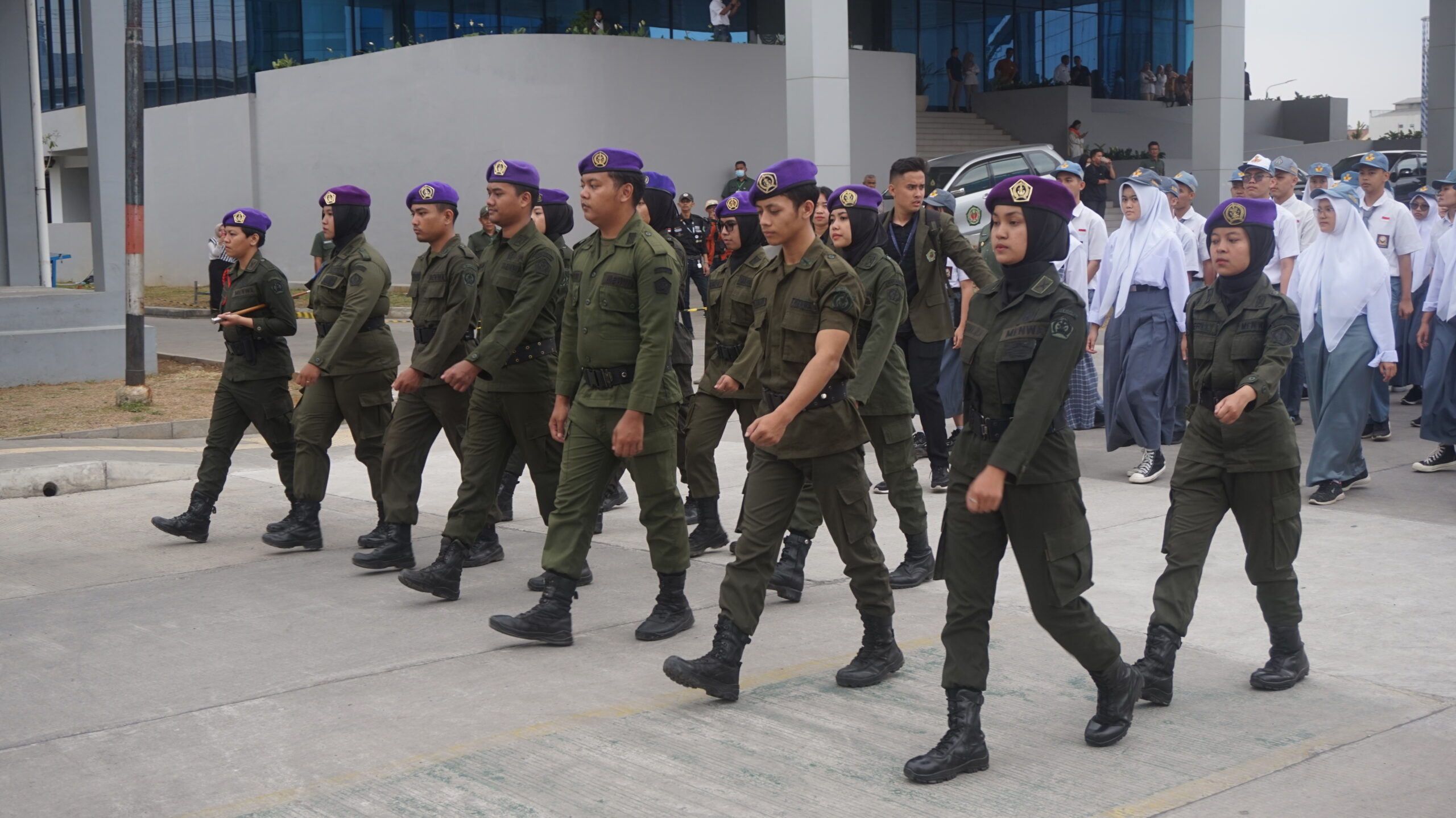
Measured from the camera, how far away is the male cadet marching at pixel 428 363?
7035mm

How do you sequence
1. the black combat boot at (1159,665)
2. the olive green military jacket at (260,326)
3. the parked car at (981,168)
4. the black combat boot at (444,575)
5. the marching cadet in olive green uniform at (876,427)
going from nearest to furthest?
the black combat boot at (1159,665) < the marching cadet in olive green uniform at (876,427) < the black combat boot at (444,575) < the olive green military jacket at (260,326) < the parked car at (981,168)

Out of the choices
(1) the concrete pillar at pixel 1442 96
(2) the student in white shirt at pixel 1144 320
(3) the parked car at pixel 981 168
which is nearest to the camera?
(2) the student in white shirt at pixel 1144 320

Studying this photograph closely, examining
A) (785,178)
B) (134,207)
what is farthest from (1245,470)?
(134,207)

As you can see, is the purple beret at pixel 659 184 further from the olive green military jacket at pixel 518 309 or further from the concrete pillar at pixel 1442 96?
the concrete pillar at pixel 1442 96

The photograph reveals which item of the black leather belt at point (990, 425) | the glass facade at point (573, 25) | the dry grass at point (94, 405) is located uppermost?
the glass facade at point (573, 25)

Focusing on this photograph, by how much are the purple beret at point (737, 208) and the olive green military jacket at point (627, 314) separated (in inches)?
61.4

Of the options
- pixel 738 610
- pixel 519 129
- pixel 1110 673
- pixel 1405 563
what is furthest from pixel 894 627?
pixel 519 129

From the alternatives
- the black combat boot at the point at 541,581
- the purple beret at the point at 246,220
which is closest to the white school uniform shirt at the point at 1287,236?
the black combat boot at the point at 541,581

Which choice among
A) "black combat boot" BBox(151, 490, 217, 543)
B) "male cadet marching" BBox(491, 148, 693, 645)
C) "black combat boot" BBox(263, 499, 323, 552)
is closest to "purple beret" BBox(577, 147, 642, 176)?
"male cadet marching" BBox(491, 148, 693, 645)

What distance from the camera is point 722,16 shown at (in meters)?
27.7

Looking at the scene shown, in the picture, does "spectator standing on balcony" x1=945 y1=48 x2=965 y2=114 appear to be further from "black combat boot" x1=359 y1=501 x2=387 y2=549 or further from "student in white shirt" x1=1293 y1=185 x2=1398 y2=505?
"black combat boot" x1=359 y1=501 x2=387 y2=549

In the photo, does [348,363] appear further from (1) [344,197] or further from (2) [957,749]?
(2) [957,749]

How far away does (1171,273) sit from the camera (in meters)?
9.33

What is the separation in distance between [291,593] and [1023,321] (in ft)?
13.7
